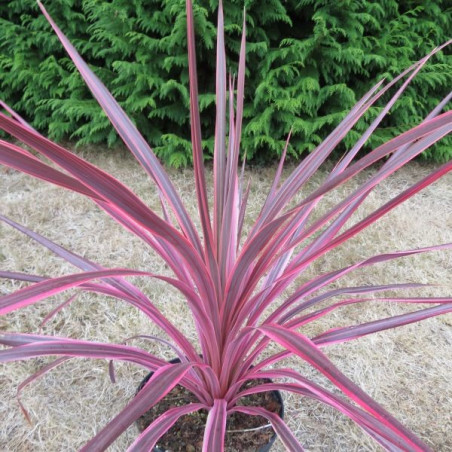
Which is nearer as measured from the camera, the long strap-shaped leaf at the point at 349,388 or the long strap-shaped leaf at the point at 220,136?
the long strap-shaped leaf at the point at 349,388

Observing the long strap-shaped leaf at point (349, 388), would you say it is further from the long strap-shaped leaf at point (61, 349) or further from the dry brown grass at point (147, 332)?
the dry brown grass at point (147, 332)

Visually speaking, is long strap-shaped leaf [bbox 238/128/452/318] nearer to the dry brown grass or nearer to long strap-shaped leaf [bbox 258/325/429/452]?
long strap-shaped leaf [bbox 258/325/429/452]

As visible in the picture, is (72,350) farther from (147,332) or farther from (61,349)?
(147,332)

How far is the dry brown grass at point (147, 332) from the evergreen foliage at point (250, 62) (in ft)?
1.40

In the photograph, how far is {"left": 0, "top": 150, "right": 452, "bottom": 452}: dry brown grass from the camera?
4.31 ft

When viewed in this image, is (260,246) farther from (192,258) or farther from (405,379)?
(405,379)

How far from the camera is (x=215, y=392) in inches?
35.5

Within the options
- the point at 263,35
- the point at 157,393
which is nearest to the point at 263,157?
the point at 263,35

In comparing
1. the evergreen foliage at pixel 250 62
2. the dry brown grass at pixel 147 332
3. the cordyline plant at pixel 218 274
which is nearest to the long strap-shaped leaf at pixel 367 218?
the cordyline plant at pixel 218 274

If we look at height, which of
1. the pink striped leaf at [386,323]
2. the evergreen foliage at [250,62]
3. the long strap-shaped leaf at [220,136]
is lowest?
the pink striped leaf at [386,323]

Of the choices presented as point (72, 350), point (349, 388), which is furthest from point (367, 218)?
point (72, 350)

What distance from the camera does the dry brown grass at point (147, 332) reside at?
4.31 feet

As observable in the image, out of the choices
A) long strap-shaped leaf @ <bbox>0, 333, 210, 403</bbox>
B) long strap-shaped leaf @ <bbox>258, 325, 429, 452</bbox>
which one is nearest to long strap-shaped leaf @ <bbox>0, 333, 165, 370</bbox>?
Result: long strap-shaped leaf @ <bbox>0, 333, 210, 403</bbox>

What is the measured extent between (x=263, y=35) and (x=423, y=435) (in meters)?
1.96
